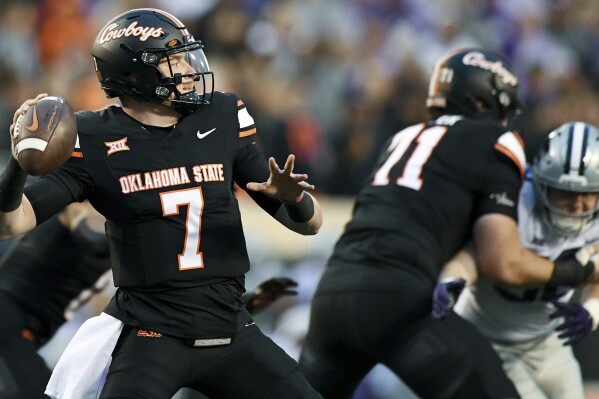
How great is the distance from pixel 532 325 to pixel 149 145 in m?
2.28

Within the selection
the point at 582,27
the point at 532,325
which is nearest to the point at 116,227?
the point at 532,325

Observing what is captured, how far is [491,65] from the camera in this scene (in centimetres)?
521

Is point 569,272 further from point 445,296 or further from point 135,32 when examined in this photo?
point 135,32

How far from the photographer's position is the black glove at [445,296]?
4383 millimetres

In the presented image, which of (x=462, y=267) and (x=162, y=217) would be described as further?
(x=462, y=267)

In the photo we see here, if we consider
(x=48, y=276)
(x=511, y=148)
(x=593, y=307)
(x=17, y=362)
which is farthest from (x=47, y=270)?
(x=593, y=307)

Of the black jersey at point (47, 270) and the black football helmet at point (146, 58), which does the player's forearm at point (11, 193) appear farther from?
the black jersey at point (47, 270)

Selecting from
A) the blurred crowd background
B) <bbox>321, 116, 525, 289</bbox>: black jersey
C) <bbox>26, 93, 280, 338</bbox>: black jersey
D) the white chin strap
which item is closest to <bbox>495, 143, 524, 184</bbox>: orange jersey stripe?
<bbox>321, 116, 525, 289</bbox>: black jersey

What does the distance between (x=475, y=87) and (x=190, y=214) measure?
1842 millimetres

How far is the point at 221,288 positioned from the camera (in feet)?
12.8

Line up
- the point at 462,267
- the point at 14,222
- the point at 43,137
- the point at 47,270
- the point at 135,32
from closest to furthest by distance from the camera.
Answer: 1. the point at 43,137
2. the point at 14,222
3. the point at 135,32
4. the point at 462,267
5. the point at 47,270

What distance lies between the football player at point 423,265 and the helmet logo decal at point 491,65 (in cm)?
36

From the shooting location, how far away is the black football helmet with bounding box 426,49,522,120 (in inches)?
202

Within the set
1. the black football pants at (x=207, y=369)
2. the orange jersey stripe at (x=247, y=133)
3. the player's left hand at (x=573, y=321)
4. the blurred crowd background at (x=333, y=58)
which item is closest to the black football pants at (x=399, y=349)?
the player's left hand at (x=573, y=321)
